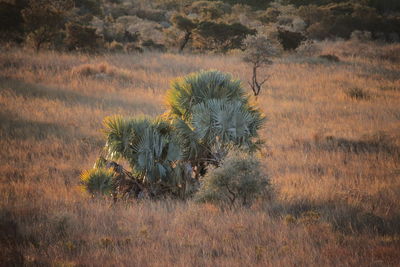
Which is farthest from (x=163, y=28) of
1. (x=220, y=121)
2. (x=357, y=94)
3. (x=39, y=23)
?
(x=220, y=121)

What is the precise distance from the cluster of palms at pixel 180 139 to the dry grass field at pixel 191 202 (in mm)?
546

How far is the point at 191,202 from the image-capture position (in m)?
6.77

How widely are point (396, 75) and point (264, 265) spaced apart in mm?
21366

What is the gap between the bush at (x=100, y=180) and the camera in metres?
6.93

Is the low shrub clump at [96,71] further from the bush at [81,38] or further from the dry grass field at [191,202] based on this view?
the bush at [81,38]

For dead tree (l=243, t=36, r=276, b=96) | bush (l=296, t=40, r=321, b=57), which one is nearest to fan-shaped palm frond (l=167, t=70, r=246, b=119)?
dead tree (l=243, t=36, r=276, b=96)

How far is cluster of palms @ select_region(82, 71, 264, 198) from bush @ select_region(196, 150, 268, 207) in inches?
17.2

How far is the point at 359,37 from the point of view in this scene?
140 ft

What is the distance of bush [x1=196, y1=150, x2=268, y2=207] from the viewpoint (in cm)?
655

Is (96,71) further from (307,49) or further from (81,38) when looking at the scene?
(307,49)

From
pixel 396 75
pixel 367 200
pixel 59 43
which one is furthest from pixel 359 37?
pixel 367 200

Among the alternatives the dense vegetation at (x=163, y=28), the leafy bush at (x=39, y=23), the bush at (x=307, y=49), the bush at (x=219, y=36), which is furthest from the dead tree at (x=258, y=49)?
the bush at (x=219, y=36)

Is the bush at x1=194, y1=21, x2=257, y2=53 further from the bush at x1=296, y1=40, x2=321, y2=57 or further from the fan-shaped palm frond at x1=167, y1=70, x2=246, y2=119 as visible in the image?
the fan-shaped palm frond at x1=167, y1=70, x2=246, y2=119

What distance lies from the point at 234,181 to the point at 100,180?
6.57 feet
